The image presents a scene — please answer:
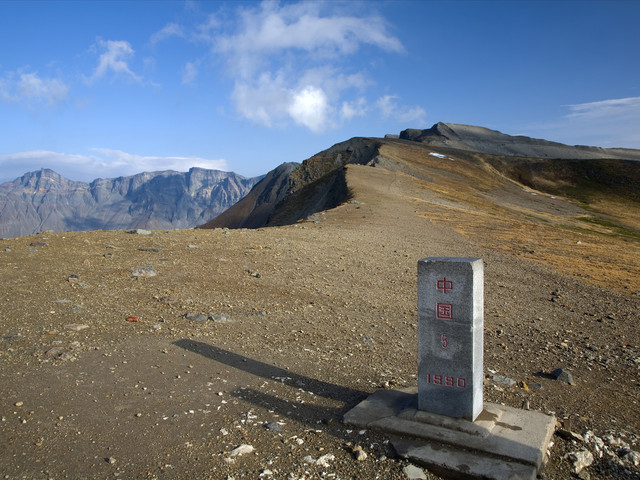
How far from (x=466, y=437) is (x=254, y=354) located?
3.89 m

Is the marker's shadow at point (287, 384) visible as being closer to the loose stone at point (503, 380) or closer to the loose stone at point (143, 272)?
the loose stone at point (503, 380)

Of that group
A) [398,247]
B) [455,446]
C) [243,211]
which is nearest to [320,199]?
[398,247]

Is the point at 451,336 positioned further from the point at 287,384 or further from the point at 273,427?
the point at 287,384

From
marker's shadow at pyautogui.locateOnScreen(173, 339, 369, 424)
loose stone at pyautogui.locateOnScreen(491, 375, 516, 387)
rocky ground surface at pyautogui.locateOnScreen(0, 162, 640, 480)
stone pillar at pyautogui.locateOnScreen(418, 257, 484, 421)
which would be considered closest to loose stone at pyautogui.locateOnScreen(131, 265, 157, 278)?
rocky ground surface at pyautogui.locateOnScreen(0, 162, 640, 480)

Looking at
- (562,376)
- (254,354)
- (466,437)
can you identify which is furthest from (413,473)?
(562,376)

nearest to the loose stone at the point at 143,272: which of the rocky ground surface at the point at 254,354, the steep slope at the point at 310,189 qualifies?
the rocky ground surface at the point at 254,354

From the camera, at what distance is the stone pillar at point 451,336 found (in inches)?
219

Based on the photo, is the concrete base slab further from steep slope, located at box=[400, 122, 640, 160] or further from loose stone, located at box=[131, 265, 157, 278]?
steep slope, located at box=[400, 122, 640, 160]

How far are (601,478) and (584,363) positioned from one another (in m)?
4.06

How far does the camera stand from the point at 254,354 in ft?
26.0

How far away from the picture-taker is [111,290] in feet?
34.4

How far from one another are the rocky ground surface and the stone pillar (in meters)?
0.97

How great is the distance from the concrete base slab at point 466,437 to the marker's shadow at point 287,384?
39 cm

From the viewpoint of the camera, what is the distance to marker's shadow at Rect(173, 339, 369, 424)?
603 cm
